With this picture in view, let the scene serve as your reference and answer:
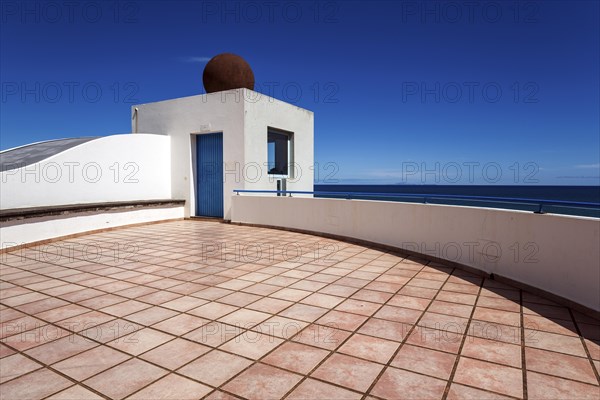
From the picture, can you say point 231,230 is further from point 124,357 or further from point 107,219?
point 124,357

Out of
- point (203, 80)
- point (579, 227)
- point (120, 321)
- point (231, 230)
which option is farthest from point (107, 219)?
point (579, 227)

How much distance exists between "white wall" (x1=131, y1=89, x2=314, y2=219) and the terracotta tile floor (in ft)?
15.9

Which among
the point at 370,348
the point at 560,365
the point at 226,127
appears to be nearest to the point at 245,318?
the point at 370,348

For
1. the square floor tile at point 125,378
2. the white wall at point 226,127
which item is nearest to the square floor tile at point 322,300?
the square floor tile at point 125,378

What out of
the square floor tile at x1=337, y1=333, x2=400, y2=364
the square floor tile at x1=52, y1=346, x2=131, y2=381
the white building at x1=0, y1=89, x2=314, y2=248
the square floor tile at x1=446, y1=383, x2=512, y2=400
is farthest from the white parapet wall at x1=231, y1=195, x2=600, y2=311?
the square floor tile at x1=52, y1=346, x2=131, y2=381

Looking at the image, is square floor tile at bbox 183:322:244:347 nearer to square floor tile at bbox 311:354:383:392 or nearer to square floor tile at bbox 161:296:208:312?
square floor tile at bbox 161:296:208:312

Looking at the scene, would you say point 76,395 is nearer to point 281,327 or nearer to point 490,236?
point 281,327

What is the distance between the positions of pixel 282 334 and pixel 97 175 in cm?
767

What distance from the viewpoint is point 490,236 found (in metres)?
4.78

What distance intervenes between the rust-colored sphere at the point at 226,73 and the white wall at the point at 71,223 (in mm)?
3962

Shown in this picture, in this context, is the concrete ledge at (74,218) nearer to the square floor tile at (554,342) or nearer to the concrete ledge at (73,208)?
the concrete ledge at (73,208)

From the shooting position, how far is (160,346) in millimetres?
2797

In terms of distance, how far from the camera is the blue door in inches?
405

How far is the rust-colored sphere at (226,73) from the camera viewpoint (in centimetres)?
1087
